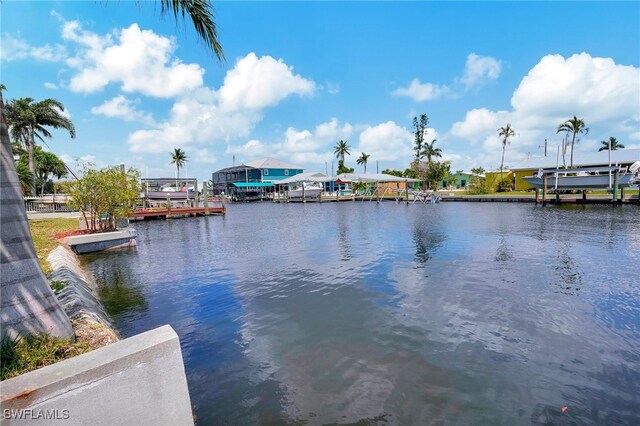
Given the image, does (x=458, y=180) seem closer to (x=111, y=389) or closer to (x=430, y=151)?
(x=430, y=151)

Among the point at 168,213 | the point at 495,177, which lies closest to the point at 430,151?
the point at 495,177

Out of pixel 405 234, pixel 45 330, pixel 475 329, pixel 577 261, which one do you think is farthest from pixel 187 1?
pixel 405 234

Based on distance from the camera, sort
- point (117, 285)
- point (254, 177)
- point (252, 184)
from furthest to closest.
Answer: point (254, 177)
point (252, 184)
point (117, 285)

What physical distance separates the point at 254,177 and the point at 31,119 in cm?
5413

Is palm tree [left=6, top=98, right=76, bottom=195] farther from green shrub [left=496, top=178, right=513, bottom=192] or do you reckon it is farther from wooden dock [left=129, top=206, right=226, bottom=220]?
green shrub [left=496, top=178, right=513, bottom=192]

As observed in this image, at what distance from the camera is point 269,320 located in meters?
8.07

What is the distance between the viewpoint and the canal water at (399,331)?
5.02 m

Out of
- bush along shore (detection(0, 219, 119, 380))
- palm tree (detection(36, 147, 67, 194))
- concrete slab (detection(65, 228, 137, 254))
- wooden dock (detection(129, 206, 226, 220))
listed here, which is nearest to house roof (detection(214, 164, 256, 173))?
palm tree (detection(36, 147, 67, 194))

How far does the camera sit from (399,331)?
731 cm

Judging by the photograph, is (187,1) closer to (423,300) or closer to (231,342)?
(231,342)

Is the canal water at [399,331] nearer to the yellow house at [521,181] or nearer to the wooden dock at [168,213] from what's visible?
the wooden dock at [168,213]

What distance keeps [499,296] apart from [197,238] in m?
18.5

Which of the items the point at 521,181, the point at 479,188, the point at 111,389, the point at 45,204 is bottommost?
the point at 111,389

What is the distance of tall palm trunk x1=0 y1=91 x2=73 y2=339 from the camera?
152 inches
